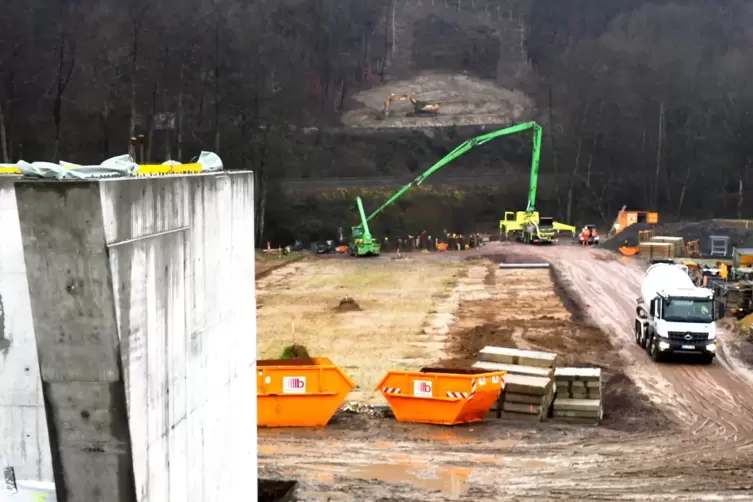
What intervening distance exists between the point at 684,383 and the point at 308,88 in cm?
7278

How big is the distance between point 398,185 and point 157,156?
1957cm

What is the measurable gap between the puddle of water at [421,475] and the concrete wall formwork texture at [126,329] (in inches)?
222

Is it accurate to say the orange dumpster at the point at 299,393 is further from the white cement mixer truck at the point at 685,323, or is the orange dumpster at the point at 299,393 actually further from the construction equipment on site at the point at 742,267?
the construction equipment on site at the point at 742,267

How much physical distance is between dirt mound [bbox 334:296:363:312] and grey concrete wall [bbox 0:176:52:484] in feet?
80.8

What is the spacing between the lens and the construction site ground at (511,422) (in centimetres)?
1355

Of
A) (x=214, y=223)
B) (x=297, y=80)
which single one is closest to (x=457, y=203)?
(x=297, y=80)

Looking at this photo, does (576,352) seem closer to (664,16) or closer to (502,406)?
(502,406)

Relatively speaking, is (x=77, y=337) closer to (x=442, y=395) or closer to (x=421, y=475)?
(x=421, y=475)

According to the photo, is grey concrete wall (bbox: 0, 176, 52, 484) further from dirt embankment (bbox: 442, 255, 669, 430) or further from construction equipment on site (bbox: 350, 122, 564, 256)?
construction equipment on site (bbox: 350, 122, 564, 256)

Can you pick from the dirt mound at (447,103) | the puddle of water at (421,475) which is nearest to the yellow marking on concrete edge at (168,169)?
the puddle of water at (421,475)

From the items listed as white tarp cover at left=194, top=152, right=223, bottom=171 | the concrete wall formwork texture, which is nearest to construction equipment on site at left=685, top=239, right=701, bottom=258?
white tarp cover at left=194, top=152, right=223, bottom=171

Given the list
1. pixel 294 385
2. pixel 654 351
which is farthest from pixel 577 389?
pixel 654 351

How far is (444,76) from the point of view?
3917 inches

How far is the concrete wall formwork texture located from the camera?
6.30 metres
